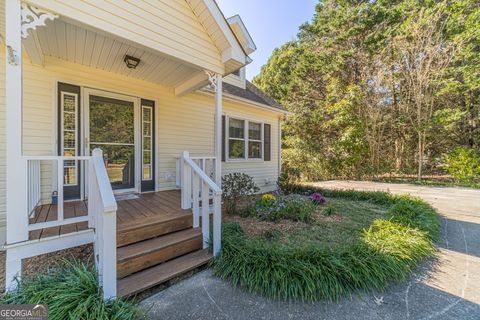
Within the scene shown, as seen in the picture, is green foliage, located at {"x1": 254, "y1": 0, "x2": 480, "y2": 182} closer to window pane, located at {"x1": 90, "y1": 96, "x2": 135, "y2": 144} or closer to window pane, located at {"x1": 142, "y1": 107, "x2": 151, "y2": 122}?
window pane, located at {"x1": 142, "y1": 107, "x2": 151, "y2": 122}

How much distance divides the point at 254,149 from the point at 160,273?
17.6ft

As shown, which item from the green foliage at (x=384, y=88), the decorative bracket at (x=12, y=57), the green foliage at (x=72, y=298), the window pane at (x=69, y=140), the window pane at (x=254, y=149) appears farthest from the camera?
the green foliage at (x=384, y=88)

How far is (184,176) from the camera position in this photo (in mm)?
3545

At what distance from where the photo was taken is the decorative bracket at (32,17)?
2.26 meters

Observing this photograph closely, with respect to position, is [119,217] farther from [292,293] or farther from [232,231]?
[292,293]

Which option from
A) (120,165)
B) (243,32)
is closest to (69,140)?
(120,165)

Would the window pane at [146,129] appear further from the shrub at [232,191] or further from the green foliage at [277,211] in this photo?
the green foliage at [277,211]

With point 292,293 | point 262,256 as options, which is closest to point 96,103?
point 262,256

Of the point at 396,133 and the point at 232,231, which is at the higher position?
the point at 396,133

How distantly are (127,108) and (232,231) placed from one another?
350cm

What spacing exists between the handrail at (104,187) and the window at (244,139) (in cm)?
428

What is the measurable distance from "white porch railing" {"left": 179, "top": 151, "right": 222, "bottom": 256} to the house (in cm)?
2

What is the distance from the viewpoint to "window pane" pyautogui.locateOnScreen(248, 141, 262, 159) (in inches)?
287
